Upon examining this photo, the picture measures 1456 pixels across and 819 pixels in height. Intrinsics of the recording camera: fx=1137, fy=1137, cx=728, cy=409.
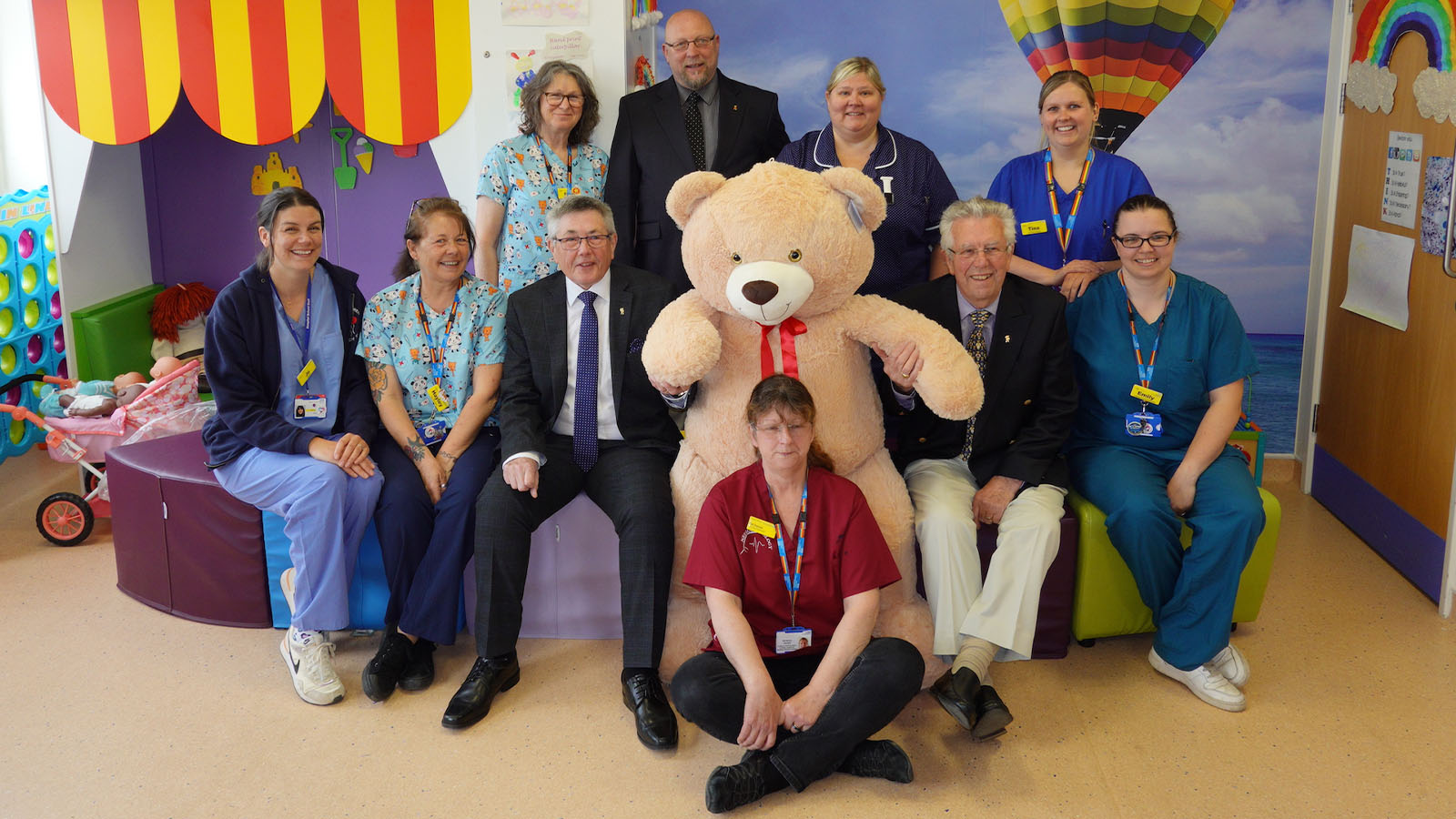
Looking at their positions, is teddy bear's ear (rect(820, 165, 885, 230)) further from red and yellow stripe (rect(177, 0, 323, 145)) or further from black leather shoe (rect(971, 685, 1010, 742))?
red and yellow stripe (rect(177, 0, 323, 145))

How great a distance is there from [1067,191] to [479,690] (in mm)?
2217

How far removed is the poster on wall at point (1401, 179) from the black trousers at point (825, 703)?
95.0 inches

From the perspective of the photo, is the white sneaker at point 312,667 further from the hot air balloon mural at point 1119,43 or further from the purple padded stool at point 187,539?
the hot air balloon mural at point 1119,43

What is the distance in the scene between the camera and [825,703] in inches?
95.5

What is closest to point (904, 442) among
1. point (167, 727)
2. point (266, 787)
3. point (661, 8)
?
point (266, 787)

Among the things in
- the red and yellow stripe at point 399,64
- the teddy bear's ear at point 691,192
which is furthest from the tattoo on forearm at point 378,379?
the red and yellow stripe at point 399,64

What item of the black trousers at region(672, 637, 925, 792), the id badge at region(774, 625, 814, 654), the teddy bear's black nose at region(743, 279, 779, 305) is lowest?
the black trousers at region(672, 637, 925, 792)

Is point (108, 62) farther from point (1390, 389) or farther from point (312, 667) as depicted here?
point (1390, 389)

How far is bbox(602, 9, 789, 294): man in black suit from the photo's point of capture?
3586 mm

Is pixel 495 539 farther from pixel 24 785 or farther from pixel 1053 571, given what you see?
pixel 1053 571

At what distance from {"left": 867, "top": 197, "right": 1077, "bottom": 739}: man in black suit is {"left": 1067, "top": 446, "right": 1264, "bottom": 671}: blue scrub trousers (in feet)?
0.55

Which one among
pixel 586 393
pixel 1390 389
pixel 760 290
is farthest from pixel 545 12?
pixel 1390 389

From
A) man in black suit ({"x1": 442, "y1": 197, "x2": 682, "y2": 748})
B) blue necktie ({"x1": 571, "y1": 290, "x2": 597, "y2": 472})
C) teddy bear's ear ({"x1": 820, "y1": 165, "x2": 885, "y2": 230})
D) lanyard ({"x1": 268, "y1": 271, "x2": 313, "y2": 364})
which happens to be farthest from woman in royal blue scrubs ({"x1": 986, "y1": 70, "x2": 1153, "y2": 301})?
lanyard ({"x1": 268, "y1": 271, "x2": 313, "y2": 364})

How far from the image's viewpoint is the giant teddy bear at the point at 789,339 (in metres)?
2.65
